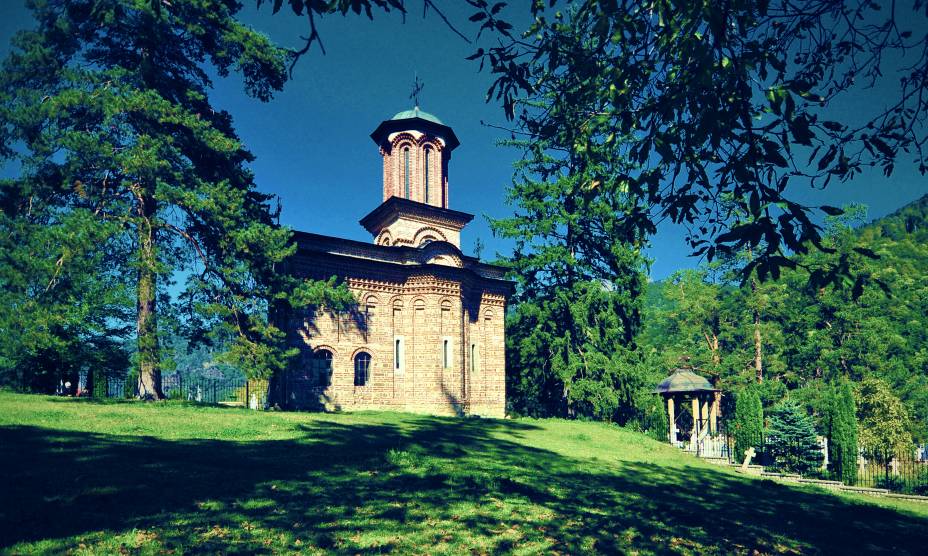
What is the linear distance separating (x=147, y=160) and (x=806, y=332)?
35.0 meters

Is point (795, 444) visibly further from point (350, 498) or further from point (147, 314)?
point (147, 314)

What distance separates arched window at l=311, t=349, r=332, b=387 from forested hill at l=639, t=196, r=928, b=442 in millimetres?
14767

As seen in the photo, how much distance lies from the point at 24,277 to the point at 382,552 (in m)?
14.3

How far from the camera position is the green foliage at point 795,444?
21.5m

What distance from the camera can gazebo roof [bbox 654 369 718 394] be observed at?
2483 cm

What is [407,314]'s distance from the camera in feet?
75.3

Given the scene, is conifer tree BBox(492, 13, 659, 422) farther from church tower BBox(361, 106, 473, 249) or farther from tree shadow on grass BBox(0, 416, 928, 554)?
tree shadow on grass BBox(0, 416, 928, 554)

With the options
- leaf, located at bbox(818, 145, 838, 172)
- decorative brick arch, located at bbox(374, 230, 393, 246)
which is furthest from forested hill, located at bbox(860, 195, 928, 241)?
leaf, located at bbox(818, 145, 838, 172)

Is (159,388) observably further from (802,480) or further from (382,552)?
(802,480)

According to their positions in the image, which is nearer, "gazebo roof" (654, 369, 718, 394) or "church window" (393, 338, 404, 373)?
"church window" (393, 338, 404, 373)

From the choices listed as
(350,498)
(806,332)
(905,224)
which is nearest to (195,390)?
(350,498)

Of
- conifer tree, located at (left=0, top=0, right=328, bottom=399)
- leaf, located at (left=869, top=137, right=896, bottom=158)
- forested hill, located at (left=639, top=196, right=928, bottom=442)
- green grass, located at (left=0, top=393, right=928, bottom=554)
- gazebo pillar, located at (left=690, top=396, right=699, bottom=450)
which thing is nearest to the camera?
leaf, located at (left=869, top=137, right=896, bottom=158)

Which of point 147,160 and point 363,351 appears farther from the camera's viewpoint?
point 363,351

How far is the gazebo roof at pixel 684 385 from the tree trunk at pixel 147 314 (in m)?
21.4
